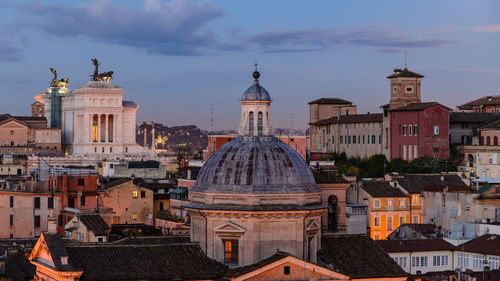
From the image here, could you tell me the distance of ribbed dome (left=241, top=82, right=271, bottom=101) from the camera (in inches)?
1417

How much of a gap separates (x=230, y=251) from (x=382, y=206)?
1535 inches

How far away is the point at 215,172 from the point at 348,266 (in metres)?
4.37

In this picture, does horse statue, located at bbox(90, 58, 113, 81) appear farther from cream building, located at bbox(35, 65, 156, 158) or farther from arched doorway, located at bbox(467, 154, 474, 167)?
arched doorway, located at bbox(467, 154, 474, 167)

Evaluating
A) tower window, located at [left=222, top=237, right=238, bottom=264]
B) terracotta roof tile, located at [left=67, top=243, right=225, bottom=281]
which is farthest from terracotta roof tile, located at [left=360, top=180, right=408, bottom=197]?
terracotta roof tile, located at [left=67, top=243, right=225, bottom=281]

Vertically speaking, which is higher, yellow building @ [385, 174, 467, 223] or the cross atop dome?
the cross atop dome

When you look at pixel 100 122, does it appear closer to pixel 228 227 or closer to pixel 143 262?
pixel 228 227

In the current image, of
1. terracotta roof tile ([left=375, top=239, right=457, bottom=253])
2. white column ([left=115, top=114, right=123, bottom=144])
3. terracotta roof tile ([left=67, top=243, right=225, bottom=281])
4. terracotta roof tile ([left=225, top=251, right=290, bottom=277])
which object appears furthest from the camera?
white column ([left=115, top=114, right=123, bottom=144])

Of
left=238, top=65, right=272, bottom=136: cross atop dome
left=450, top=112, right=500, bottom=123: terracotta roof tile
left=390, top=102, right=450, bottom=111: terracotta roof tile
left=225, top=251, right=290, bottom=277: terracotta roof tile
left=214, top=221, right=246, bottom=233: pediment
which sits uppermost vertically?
left=390, top=102, right=450, bottom=111: terracotta roof tile

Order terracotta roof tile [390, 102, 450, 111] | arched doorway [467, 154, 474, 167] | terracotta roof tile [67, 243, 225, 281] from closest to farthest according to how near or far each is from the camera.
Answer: terracotta roof tile [67, 243, 225, 281], arched doorway [467, 154, 474, 167], terracotta roof tile [390, 102, 450, 111]

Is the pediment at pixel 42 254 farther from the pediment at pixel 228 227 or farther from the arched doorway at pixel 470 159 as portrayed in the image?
the arched doorway at pixel 470 159

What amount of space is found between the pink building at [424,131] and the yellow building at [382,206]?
2199cm

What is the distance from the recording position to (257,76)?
36.8 metres

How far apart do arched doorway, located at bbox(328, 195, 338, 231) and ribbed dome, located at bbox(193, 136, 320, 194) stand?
340cm

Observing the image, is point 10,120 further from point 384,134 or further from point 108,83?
point 384,134
